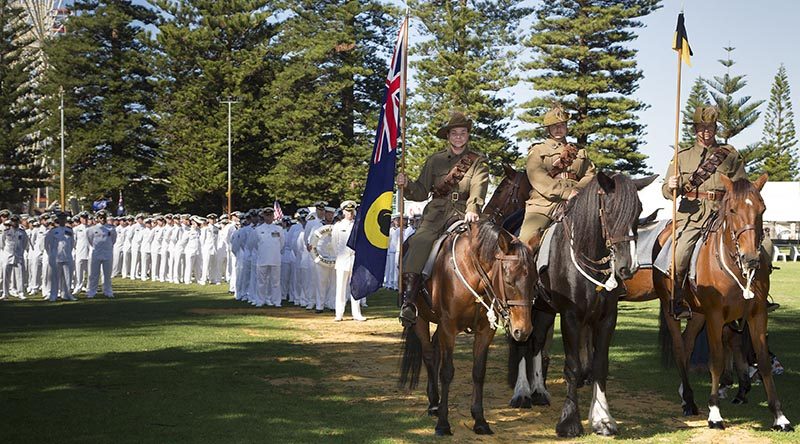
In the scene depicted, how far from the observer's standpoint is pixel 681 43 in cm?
973

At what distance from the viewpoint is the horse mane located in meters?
8.25

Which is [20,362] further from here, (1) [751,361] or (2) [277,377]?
(1) [751,361]

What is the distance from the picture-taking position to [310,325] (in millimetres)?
18781

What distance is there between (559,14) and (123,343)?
46.1 metres

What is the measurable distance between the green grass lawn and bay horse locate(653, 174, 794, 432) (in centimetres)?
45

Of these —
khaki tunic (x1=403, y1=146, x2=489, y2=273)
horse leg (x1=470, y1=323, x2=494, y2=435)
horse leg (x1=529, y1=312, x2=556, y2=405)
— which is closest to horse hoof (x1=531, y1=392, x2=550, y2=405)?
horse leg (x1=529, y1=312, x2=556, y2=405)

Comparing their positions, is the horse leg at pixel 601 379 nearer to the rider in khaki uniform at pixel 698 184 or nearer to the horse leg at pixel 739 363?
the rider in khaki uniform at pixel 698 184

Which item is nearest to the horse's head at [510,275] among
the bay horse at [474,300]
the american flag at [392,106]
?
the bay horse at [474,300]

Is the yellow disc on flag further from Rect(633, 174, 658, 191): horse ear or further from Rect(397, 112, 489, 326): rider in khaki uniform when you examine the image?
Rect(633, 174, 658, 191): horse ear

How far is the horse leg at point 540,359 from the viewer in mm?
9805

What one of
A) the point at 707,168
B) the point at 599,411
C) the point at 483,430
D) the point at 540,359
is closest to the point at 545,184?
the point at 707,168

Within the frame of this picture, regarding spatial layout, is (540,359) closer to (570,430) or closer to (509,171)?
(570,430)

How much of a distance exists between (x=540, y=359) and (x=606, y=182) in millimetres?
2583

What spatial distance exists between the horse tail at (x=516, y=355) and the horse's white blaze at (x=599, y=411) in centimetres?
137
